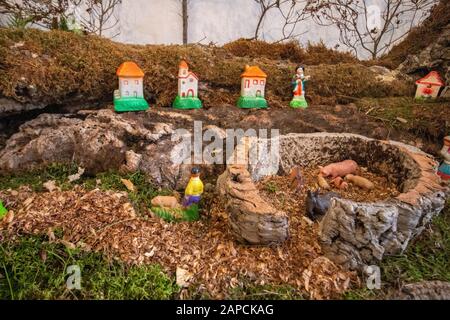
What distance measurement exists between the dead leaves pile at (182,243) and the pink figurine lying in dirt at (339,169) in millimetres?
809

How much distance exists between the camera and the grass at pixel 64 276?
1.69m

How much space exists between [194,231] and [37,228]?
1.05 metres

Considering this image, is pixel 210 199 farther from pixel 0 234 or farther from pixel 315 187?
pixel 0 234

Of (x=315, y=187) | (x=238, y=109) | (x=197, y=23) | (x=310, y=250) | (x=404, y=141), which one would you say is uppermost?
(x=197, y=23)

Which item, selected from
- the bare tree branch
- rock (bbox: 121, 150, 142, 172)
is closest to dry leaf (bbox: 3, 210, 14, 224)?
rock (bbox: 121, 150, 142, 172)

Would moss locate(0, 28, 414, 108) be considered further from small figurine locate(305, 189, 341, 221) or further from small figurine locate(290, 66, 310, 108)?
small figurine locate(305, 189, 341, 221)

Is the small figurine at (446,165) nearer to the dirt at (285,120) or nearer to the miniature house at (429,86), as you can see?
the dirt at (285,120)

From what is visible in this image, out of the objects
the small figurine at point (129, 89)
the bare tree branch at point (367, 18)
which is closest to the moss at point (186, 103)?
the small figurine at point (129, 89)

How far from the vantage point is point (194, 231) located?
220 centimetres

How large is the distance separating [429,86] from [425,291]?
121 inches

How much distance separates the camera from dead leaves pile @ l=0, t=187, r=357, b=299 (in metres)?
1.83

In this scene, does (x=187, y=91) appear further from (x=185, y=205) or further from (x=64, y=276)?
(x=64, y=276)

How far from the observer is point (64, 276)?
175 centimetres

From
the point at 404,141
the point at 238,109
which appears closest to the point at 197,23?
the point at 238,109
